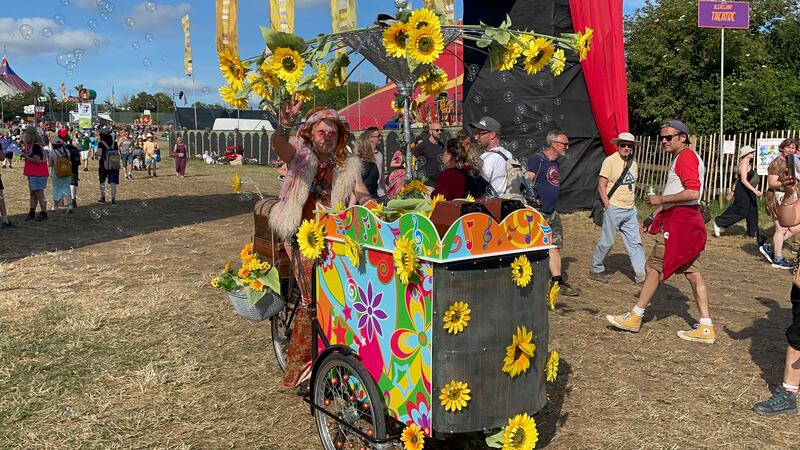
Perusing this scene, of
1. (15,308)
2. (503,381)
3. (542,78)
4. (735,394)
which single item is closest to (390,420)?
(503,381)

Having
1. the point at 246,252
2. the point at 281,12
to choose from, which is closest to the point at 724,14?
the point at 246,252

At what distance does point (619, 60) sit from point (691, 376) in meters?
9.83

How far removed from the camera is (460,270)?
285 centimetres

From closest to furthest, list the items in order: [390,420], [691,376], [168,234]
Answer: [390,420], [691,376], [168,234]

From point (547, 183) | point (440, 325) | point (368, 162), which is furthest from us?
point (368, 162)

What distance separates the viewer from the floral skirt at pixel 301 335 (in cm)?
391

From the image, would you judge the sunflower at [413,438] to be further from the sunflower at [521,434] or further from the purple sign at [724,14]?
the purple sign at [724,14]

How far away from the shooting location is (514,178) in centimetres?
607

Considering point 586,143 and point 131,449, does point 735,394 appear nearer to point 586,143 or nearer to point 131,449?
point 131,449

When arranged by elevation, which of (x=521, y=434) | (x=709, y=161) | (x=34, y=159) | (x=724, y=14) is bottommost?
(x=521, y=434)

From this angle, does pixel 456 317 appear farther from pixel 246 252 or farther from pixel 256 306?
pixel 246 252

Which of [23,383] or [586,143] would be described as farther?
[586,143]

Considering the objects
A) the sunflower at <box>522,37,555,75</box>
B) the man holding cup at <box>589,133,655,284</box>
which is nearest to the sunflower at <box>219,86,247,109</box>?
the sunflower at <box>522,37,555,75</box>

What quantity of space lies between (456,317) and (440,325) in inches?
3.3
